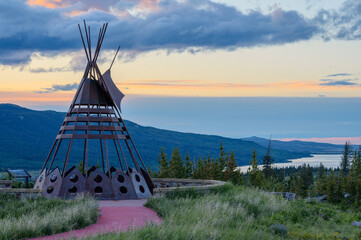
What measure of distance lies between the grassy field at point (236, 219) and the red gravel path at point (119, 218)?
0.40 m

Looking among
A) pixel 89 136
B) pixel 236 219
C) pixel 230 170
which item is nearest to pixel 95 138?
pixel 89 136

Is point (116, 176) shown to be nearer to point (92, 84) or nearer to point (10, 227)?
point (92, 84)

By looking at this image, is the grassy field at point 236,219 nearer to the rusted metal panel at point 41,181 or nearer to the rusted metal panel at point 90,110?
the rusted metal panel at point 90,110

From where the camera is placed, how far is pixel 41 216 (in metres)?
12.1

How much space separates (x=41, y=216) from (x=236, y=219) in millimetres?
4921

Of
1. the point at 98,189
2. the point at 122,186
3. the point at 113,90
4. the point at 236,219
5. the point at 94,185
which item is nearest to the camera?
the point at 236,219

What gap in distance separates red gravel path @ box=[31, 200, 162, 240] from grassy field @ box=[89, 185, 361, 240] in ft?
1.32

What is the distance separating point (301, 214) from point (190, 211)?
5462 mm

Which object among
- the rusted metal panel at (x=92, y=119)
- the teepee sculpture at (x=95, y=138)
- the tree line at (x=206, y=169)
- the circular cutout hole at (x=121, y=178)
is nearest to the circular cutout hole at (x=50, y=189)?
the teepee sculpture at (x=95, y=138)

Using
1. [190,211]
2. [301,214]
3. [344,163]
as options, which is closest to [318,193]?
[344,163]

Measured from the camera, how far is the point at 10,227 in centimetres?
1054

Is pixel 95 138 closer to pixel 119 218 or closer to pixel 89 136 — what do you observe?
pixel 89 136

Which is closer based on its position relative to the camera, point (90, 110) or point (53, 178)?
point (53, 178)

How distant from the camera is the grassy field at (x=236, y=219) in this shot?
10.6 meters
